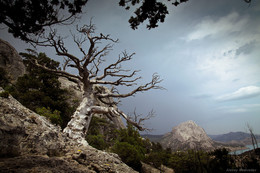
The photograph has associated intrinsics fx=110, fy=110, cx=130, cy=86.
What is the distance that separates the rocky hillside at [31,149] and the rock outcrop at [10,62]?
19004mm

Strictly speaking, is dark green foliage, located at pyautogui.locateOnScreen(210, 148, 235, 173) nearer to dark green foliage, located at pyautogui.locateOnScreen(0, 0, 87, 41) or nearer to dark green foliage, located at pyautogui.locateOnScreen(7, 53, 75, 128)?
dark green foliage, located at pyautogui.locateOnScreen(0, 0, 87, 41)

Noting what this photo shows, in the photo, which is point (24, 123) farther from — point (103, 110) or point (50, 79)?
point (50, 79)

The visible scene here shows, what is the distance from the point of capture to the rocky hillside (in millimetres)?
1933

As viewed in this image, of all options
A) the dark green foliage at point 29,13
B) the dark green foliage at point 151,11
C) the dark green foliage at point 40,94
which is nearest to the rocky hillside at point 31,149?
the dark green foliage at point 29,13

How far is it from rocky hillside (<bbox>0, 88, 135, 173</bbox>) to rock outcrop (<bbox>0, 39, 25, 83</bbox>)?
19.0 metres

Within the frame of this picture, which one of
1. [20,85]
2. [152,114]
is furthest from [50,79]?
[152,114]

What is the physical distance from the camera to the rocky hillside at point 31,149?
6.34ft

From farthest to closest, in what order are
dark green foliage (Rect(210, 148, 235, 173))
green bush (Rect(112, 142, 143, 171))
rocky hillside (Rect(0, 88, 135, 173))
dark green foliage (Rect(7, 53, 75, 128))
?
dark green foliage (Rect(7, 53, 75, 128)) → green bush (Rect(112, 142, 143, 171)) → dark green foliage (Rect(210, 148, 235, 173)) → rocky hillside (Rect(0, 88, 135, 173))

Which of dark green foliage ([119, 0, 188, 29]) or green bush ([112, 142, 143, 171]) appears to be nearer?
dark green foliage ([119, 0, 188, 29])

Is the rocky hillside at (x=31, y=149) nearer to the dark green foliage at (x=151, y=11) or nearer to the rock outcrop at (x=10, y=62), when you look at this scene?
the dark green foliage at (x=151, y=11)

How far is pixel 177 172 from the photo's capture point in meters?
6.71

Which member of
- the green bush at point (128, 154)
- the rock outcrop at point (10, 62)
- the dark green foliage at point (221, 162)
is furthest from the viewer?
the rock outcrop at point (10, 62)

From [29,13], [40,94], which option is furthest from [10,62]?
[29,13]

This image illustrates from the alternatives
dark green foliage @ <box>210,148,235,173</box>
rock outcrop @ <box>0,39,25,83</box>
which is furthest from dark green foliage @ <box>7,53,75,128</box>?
dark green foliage @ <box>210,148,235,173</box>
